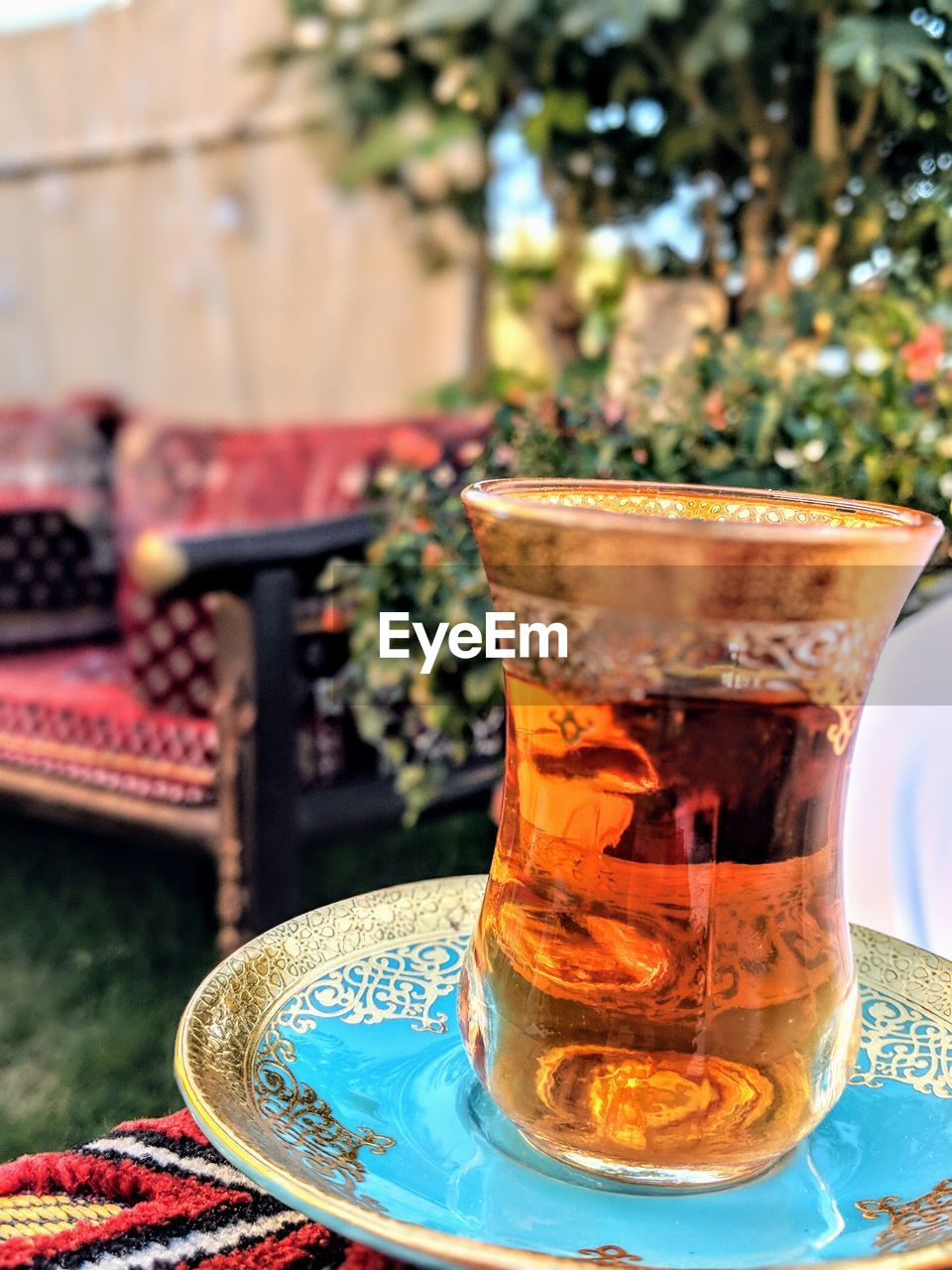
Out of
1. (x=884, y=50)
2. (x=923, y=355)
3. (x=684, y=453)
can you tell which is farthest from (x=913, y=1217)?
(x=884, y=50)

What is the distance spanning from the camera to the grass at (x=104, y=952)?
6.54ft

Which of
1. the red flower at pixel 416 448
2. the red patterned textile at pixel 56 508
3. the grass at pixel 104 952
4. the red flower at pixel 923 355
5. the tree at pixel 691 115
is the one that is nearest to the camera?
the red flower at pixel 923 355

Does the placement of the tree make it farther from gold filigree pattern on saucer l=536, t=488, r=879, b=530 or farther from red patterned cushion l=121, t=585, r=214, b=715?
gold filigree pattern on saucer l=536, t=488, r=879, b=530

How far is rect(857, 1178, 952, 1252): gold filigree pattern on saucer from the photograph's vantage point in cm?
47

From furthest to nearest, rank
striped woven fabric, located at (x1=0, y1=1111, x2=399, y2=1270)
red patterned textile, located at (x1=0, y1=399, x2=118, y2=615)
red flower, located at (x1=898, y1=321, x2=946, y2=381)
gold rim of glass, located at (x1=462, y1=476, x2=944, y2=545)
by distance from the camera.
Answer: red patterned textile, located at (x1=0, y1=399, x2=118, y2=615)
red flower, located at (x1=898, y1=321, x2=946, y2=381)
striped woven fabric, located at (x1=0, y1=1111, x2=399, y2=1270)
gold rim of glass, located at (x1=462, y1=476, x2=944, y2=545)

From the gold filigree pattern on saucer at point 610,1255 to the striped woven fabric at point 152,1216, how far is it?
5.6 inches

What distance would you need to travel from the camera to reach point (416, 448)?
2174 millimetres

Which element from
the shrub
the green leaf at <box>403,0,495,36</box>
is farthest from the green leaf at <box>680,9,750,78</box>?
the shrub

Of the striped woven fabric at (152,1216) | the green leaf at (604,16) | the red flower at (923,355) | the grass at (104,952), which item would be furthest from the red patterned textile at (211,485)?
the striped woven fabric at (152,1216)

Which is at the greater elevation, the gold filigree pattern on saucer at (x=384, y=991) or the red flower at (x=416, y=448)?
the red flower at (x=416, y=448)

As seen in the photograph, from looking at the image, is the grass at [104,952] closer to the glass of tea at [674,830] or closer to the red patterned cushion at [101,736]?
the red patterned cushion at [101,736]

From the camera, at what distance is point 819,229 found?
9.27 feet

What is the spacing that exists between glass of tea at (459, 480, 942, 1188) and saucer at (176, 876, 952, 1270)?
0.9 inches

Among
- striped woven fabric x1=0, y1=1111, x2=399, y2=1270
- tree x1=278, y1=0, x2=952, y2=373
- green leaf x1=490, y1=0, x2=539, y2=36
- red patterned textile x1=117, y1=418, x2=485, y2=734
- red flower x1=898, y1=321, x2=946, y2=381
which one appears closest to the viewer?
striped woven fabric x1=0, y1=1111, x2=399, y2=1270
